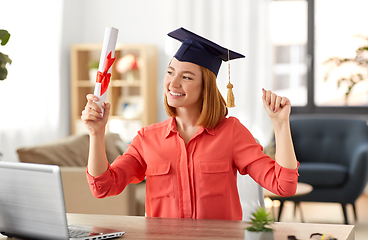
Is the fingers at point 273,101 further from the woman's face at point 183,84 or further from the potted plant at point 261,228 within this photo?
the potted plant at point 261,228

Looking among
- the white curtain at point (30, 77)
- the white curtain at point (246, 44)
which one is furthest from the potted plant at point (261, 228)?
the white curtain at point (246, 44)

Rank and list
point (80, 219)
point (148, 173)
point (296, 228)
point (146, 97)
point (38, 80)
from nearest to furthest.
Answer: point (296, 228) → point (80, 219) → point (148, 173) → point (38, 80) → point (146, 97)

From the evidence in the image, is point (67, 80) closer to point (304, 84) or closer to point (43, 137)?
point (43, 137)

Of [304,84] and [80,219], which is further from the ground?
[304,84]

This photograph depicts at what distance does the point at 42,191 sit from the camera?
981 mm

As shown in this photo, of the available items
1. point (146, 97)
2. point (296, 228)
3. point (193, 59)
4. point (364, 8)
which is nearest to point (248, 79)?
point (146, 97)

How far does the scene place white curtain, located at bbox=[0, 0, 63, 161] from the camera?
415cm

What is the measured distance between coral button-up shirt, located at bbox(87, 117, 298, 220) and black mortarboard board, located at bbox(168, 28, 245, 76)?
0.22 m

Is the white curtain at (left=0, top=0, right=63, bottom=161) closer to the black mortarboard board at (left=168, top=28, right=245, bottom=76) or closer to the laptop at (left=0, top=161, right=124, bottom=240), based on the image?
the black mortarboard board at (left=168, top=28, right=245, bottom=76)

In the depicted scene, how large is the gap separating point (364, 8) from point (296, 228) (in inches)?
174

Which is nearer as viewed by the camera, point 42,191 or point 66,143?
point 42,191

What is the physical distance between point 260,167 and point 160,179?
1.08ft

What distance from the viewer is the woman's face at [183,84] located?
145 centimetres

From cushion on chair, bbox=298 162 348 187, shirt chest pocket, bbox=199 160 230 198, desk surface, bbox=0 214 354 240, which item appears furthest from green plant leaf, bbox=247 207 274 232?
cushion on chair, bbox=298 162 348 187
